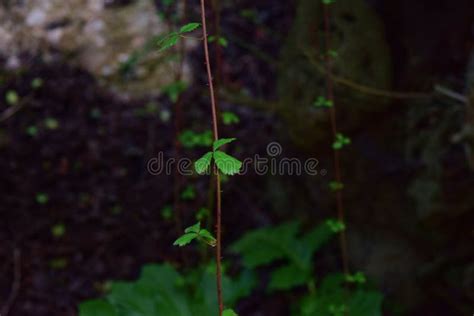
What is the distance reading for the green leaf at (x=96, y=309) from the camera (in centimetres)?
270

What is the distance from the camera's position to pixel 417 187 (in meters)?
3.27

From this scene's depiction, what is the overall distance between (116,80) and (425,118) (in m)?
2.86

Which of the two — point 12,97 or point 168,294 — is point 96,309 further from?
point 12,97

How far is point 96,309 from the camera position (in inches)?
107

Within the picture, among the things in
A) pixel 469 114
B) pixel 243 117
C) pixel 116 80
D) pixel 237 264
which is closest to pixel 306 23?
pixel 469 114

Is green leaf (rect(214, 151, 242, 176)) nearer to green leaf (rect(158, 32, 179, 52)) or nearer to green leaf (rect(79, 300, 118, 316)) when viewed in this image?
green leaf (rect(158, 32, 179, 52))

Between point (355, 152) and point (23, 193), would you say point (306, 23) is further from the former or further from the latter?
point (23, 193)

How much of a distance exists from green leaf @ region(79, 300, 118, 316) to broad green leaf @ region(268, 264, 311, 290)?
41.8 inches

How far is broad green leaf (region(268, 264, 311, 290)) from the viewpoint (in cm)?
339

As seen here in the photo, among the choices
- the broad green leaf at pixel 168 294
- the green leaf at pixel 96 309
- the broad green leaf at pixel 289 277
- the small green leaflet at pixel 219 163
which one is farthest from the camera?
the broad green leaf at pixel 289 277

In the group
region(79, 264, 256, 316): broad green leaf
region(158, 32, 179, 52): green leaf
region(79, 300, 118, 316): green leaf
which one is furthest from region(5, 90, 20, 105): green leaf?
region(158, 32, 179, 52): green leaf

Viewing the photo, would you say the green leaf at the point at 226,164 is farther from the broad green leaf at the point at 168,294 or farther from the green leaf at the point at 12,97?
the green leaf at the point at 12,97

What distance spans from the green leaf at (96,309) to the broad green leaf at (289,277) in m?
1.06

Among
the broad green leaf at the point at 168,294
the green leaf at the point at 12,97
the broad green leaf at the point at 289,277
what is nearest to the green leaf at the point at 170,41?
the broad green leaf at the point at 168,294
